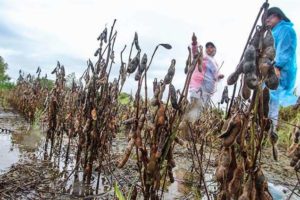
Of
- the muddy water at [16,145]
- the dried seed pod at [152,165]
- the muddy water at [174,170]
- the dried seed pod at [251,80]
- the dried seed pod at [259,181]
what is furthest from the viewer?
the muddy water at [16,145]

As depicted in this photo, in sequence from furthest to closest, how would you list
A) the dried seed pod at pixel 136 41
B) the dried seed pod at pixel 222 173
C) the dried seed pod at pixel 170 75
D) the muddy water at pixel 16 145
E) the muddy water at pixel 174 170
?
1. the muddy water at pixel 16 145
2. the muddy water at pixel 174 170
3. the dried seed pod at pixel 136 41
4. the dried seed pod at pixel 170 75
5. the dried seed pod at pixel 222 173

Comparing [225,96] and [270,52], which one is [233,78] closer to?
[270,52]

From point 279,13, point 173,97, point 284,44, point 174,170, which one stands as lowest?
point 174,170

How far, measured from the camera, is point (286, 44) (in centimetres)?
369

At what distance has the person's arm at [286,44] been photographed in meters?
3.62

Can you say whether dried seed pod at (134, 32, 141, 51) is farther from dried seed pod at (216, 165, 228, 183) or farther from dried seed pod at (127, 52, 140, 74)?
dried seed pod at (216, 165, 228, 183)

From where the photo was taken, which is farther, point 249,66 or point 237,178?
point 237,178

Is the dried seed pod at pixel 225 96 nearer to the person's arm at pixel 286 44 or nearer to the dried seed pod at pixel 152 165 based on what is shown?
the person's arm at pixel 286 44

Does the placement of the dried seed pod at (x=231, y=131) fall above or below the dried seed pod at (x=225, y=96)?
below

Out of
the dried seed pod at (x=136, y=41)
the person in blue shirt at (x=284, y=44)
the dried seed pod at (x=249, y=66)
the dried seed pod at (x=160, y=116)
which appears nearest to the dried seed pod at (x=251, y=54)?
the dried seed pod at (x=249, y=66)

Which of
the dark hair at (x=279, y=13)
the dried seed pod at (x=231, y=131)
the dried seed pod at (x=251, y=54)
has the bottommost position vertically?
the dried seed pod at (x=231, y=131)

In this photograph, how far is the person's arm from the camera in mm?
3625

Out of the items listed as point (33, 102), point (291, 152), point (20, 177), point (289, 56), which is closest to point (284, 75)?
point (289, 56)

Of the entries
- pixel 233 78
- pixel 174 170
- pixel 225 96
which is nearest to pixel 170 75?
pixel 233 78
